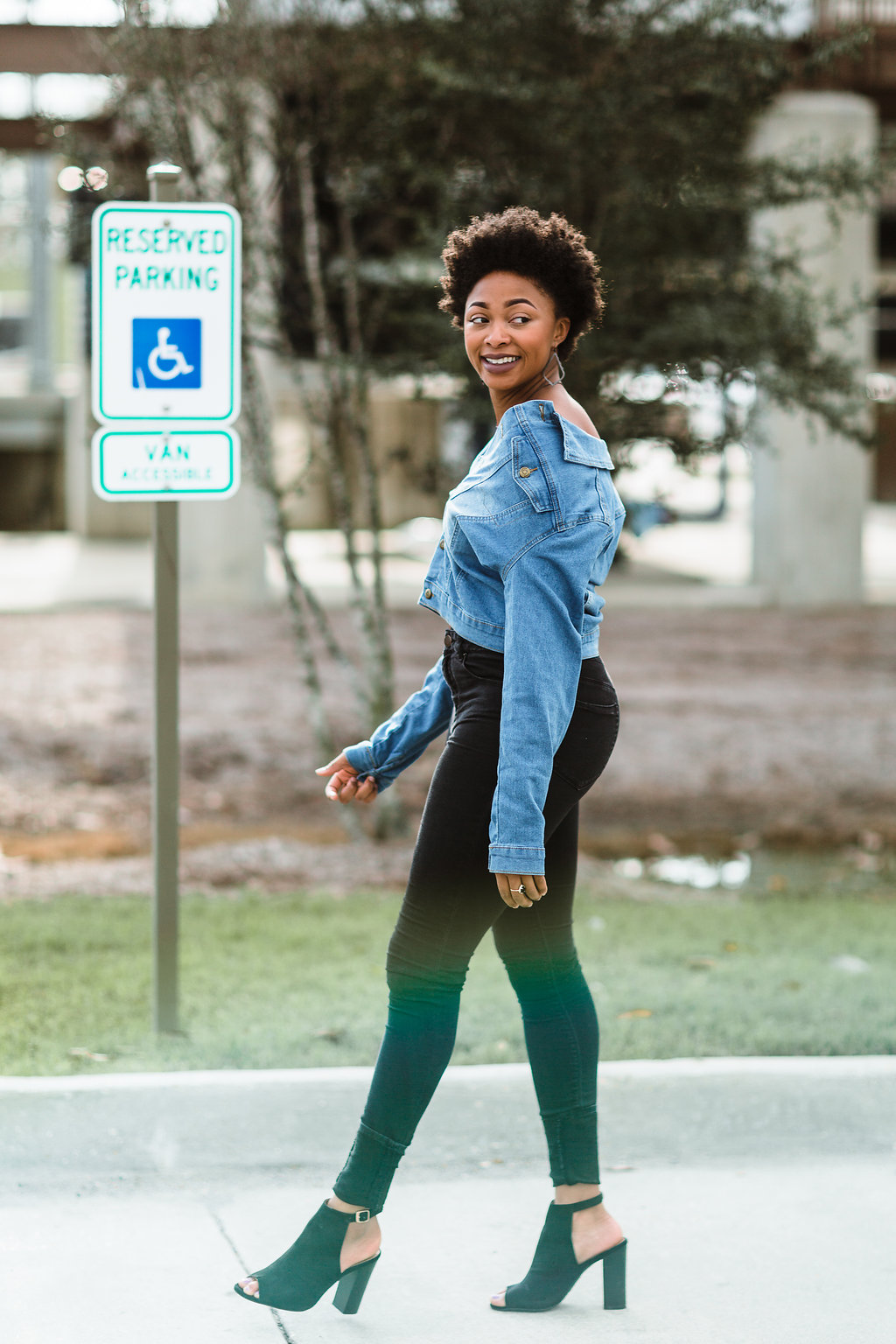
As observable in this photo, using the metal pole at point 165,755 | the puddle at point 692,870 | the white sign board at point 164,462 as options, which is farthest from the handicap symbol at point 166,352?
the puddle at point 692,870

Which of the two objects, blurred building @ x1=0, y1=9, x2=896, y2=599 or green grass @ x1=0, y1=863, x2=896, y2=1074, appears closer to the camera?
green grass @ x1=0, y1=863, x2=896, y2=1074

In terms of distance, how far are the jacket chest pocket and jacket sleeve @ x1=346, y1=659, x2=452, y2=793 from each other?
468 mm

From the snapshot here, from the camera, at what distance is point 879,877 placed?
25.1 ft

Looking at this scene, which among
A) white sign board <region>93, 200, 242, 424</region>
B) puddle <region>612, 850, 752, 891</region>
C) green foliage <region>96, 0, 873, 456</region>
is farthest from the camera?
puddle <region>612, 850, 752, 891</region>

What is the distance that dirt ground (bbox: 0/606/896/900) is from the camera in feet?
25.2

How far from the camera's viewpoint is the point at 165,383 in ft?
14.1

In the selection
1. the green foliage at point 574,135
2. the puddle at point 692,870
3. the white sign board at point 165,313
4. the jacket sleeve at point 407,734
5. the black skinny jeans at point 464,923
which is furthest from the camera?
the puddle at point 692,870

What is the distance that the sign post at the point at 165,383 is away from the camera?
4.21 meters

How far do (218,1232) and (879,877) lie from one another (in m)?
4.99

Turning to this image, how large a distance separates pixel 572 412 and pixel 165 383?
1711 mm

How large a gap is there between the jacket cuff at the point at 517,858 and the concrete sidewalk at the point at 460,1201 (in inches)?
35.2

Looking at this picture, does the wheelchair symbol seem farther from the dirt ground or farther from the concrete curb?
the dirt ground

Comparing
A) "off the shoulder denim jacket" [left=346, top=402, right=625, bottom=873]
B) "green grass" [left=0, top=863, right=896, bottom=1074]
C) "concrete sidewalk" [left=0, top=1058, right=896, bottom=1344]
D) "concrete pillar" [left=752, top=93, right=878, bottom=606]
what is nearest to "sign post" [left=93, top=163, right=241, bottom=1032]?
"green grass" [left=0, top=863, right=896, bottom=1074]

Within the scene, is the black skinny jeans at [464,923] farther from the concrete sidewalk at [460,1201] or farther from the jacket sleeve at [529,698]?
the concrete sidewalk at [460,1201]
